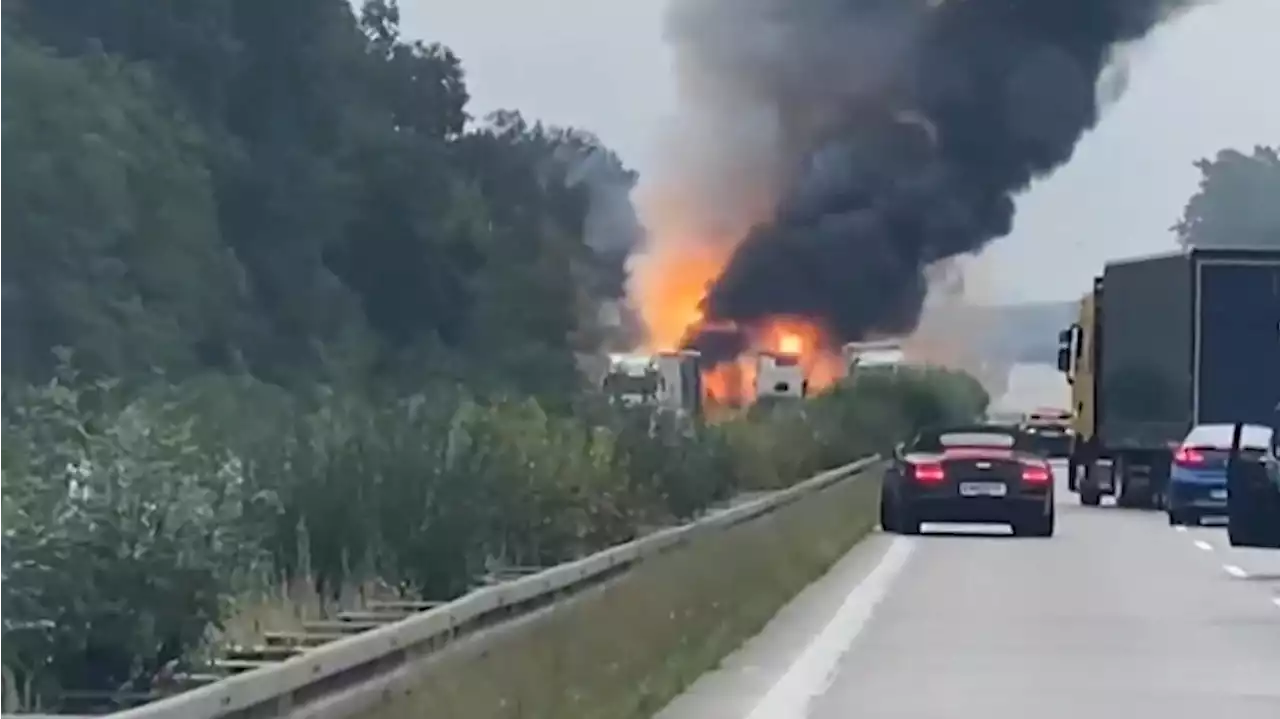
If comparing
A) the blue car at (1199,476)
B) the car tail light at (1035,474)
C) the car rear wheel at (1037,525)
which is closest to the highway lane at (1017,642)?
the car tail light at (1035,474)

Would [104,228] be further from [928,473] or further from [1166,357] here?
[928,473]

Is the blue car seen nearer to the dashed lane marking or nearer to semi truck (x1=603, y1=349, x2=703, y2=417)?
the dashed lane marking

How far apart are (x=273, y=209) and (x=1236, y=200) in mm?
109003

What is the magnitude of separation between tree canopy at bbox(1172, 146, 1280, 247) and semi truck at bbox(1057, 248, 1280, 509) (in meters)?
108

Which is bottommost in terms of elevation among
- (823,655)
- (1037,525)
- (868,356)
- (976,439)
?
(823,655)

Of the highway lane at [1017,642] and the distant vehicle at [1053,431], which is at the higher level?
the distant vehicle at [1053,431]

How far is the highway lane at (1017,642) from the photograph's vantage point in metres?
17.4

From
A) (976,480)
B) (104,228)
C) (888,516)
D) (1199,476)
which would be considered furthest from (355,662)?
(104,228)

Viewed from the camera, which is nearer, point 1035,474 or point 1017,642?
point 1017,642

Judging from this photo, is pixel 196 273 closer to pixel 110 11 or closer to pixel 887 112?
pixel 110 11

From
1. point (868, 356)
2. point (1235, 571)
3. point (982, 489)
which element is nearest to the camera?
point (1235, 571)

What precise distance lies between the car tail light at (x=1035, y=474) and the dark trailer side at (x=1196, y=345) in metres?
8.37

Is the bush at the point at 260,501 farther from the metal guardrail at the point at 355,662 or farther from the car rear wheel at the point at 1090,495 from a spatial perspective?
the car rear wheel at the point at 1090,495

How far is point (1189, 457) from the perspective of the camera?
43.9m
